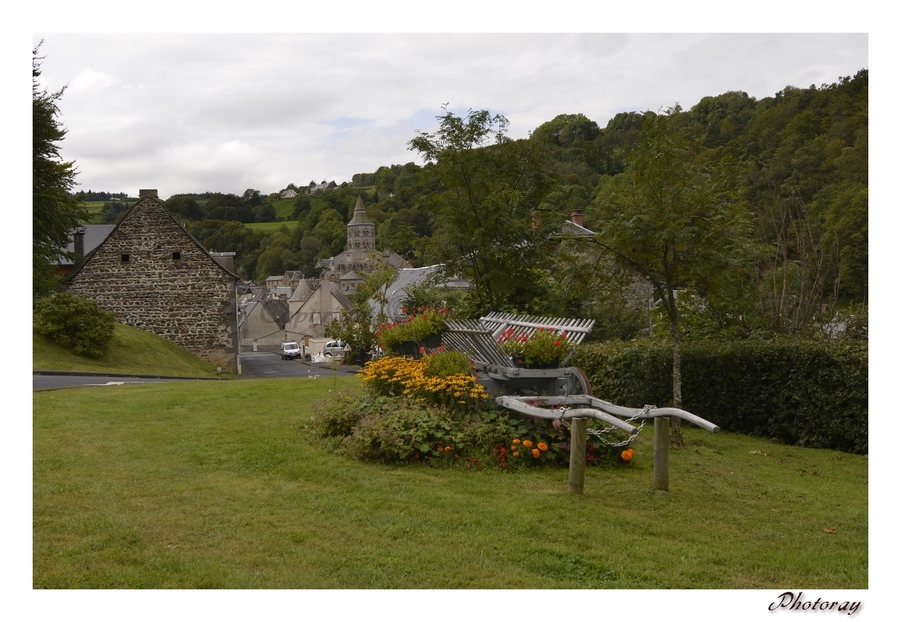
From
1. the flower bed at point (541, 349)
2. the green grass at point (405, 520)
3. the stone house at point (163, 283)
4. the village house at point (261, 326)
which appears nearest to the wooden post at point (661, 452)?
the green grass at point (405, 520)

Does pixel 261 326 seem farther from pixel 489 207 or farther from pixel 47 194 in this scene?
pixel 489 207

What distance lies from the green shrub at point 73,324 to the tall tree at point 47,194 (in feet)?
3.55

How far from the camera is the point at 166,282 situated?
34281mm

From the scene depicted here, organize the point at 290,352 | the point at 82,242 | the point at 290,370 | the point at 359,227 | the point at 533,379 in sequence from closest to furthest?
the point at 533,379 < the point at 82,242 < the point at 290,370 < the point at 290,352 < the point at 359,227

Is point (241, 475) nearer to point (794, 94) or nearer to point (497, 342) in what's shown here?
point (497, 342)

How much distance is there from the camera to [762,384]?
12.6m

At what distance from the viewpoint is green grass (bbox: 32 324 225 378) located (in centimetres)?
2481

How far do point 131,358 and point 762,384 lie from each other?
23.5 metres

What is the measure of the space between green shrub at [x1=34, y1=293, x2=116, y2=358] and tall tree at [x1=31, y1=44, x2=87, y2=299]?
42.6 inches

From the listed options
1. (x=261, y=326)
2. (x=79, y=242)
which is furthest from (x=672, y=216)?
(x=261, y=326)

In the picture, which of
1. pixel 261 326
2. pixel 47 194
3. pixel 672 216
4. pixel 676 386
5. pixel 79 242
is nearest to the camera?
pixel 672 216

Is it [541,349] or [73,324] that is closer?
[541,349]

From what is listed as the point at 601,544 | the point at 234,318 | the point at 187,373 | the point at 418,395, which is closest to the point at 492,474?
the point at 418,395

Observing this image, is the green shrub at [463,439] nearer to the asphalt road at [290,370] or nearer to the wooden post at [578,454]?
the wooden post at [578,454]
